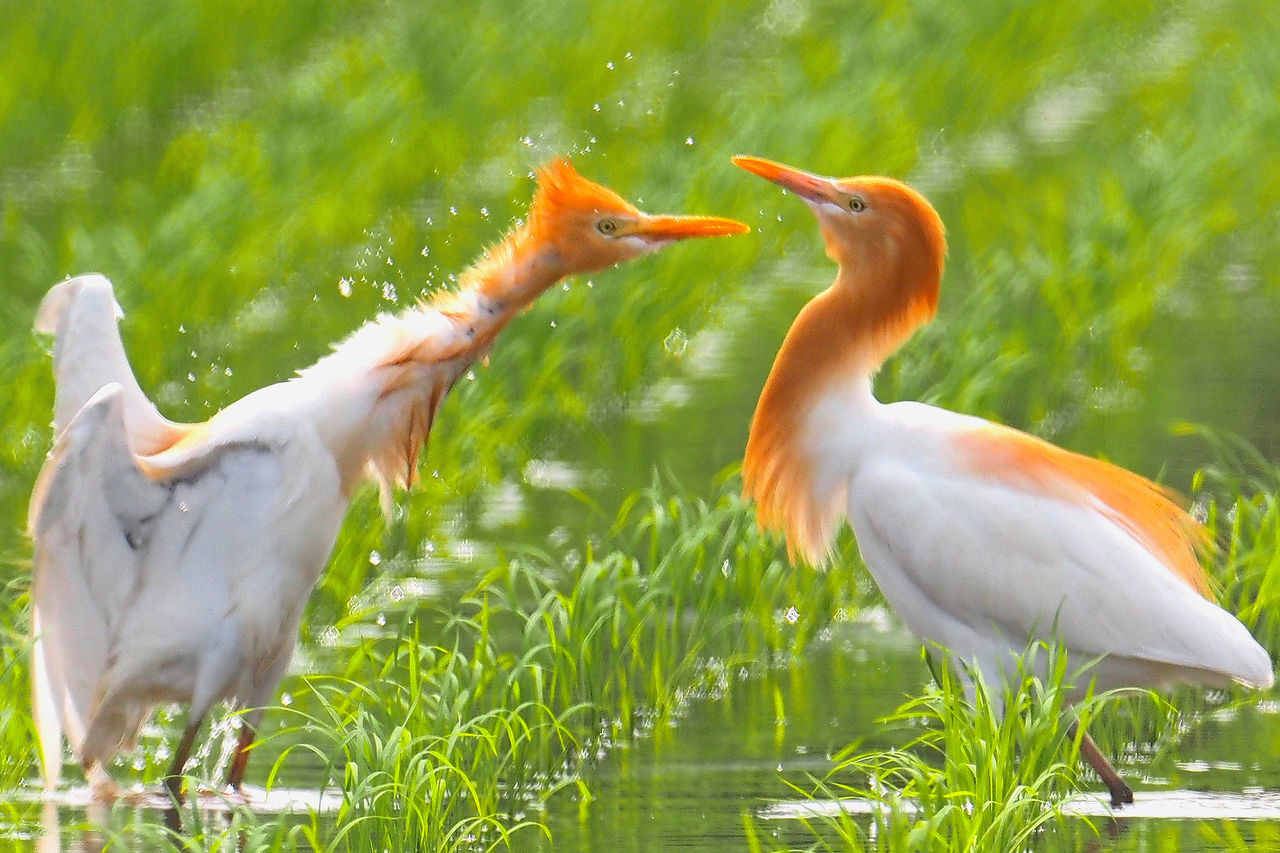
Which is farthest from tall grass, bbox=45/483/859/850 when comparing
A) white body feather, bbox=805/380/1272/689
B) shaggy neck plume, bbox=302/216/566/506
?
white body feather, bbox=805/380/1272/689

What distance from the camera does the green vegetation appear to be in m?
5.55

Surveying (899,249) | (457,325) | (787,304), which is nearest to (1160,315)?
(787,304)

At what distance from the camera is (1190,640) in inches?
216

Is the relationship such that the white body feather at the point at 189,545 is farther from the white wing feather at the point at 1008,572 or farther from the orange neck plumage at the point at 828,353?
the white wing feather at the point at 1008,572

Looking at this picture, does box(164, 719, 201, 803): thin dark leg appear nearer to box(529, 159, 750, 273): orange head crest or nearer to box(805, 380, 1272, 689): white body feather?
box(529, 159, 750, 273): orange head crest

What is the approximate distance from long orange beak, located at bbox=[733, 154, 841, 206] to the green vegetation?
104 cm

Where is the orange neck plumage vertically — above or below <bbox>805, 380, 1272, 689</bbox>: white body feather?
above

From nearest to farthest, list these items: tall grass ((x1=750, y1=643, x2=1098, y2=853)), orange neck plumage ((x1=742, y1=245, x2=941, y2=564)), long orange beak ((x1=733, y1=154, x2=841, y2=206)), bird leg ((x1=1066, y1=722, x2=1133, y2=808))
Answer: tall grass ((x1=750, y1=643, x2=1098, y2=853)) < bird leg ((x1=1066, y1=722, x2=1133, y2=808)) < orange neck plumage ((x1=742, y1=245, x2=941, y2=564)) < long orange beak ((x1=733, y1=154, x2=841, y2=206))

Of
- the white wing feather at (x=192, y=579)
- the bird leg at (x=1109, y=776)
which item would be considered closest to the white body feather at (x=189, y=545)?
the white wing feather at (x=192, y=579)

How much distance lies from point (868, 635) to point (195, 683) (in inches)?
88.5

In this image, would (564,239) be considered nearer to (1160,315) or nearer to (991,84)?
(1160,315)

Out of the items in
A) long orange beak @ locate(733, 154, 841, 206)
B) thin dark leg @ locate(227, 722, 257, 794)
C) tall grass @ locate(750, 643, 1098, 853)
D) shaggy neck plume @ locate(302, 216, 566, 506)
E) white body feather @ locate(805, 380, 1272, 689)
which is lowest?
tall grass @ locate(750, 643, 1098, 853)

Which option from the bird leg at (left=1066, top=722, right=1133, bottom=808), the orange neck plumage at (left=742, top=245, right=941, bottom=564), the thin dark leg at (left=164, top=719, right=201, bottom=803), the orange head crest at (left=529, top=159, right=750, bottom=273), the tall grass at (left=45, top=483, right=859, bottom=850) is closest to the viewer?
the tall grass at (left=45, top=483, right=859, bottom=850)

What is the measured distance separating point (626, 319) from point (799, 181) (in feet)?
11.5
